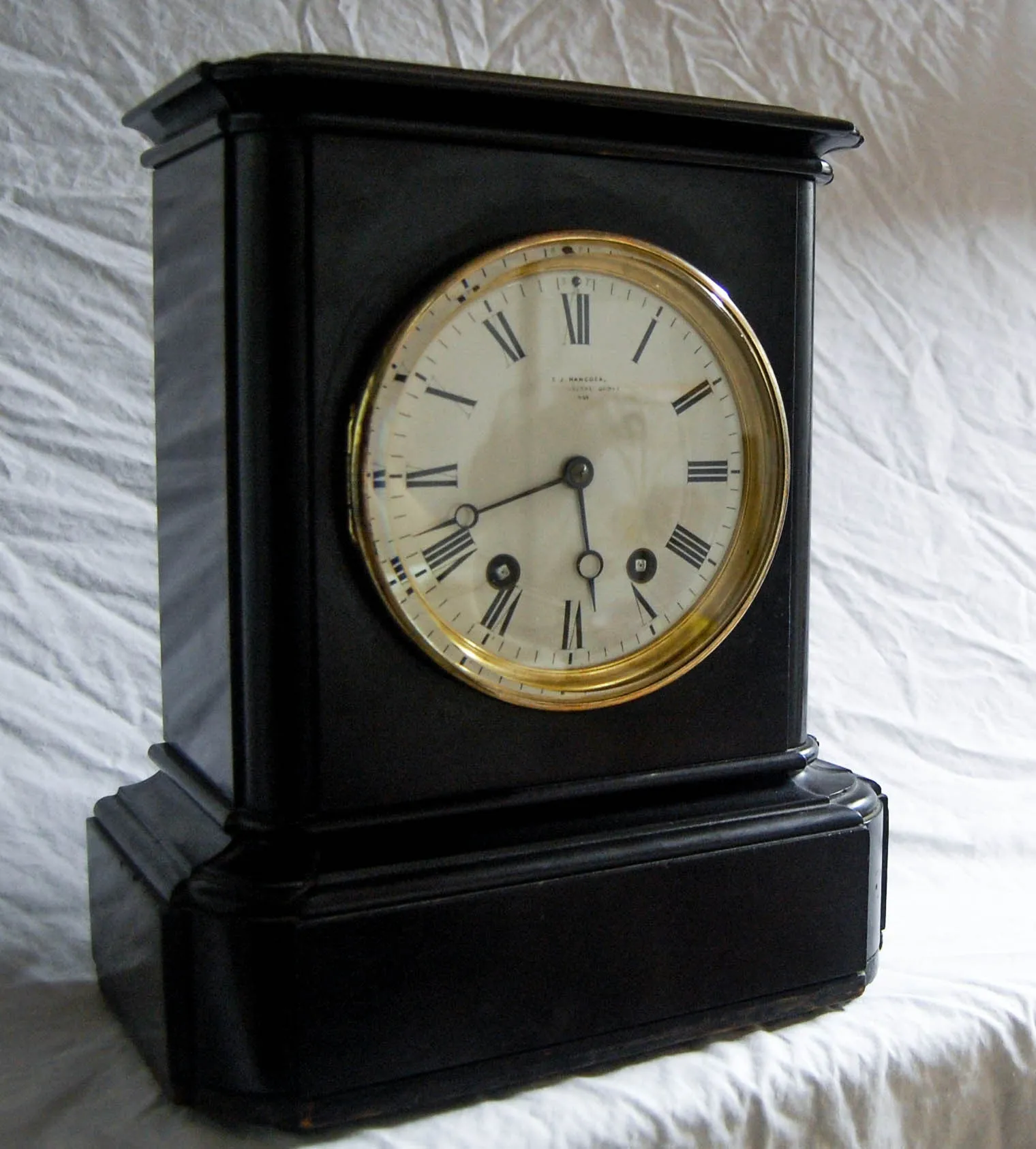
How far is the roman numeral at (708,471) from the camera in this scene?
1301 mm

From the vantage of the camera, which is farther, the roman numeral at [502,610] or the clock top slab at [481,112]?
the roman numeral at [502,610]

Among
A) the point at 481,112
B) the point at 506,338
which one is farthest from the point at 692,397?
the point at 481,112

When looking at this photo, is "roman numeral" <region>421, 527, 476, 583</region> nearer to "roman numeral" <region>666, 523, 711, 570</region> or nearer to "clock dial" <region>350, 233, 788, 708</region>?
"clock dial" <region>350, 233, 788, 708</region>

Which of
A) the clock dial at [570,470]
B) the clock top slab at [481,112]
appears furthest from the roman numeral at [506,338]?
the clock top slab at [481,112]

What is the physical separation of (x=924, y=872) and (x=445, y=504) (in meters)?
0.82

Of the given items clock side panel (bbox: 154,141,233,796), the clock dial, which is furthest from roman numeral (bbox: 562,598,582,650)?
clock side panel (bbox: 154,141,233,796)

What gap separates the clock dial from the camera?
46.8 inches

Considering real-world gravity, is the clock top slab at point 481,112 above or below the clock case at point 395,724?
above

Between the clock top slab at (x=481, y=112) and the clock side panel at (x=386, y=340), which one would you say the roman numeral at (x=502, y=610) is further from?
the clock top slab at (x=481, y=112)

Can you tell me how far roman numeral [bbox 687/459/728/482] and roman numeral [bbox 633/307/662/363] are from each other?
0.32 feet

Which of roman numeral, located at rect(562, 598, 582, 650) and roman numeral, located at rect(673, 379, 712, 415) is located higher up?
roman numeral, located at rect(673, 379, 712, 415)

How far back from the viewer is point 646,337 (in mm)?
1267

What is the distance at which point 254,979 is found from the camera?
1156 mm

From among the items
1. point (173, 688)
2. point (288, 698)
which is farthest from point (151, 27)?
point (288, 698)
